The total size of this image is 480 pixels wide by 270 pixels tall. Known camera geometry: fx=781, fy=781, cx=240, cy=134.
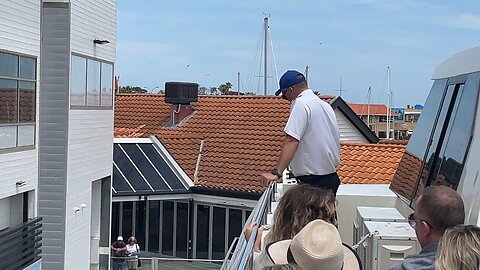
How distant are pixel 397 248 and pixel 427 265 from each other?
1479 millimetres

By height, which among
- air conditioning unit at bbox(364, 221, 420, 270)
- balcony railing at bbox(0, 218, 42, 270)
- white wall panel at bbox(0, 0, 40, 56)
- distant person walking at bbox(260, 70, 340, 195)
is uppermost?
white wall panel at bbox(0, 0, 40, 56)

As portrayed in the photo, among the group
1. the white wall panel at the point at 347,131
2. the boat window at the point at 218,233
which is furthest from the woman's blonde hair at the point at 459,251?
the white wall panel at the point at 347,131

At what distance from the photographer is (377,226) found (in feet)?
17.1

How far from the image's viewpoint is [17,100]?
15539mm

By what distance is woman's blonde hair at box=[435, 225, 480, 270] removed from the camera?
2.94 m

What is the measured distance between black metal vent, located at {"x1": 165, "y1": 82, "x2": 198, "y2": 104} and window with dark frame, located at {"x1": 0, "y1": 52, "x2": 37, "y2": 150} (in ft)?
37.1

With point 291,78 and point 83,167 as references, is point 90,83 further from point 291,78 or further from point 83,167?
point 291,78

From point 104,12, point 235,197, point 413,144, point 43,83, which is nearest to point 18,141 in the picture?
point 43,83

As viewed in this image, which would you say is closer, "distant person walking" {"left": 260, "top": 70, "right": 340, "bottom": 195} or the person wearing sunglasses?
the person wearing sunglasses

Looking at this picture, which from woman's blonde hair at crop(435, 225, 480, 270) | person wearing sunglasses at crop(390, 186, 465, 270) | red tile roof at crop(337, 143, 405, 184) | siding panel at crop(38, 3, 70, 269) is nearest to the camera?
woman's blonde hair at crop(435, 225, 480, 270)

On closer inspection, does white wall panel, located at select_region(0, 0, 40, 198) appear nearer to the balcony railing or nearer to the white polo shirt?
the balcony railing

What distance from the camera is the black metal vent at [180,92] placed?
2773 cm

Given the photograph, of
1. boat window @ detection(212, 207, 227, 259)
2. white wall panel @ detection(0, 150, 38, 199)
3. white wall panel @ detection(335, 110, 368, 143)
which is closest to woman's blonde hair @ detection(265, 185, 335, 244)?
white wall panel @ detection(0, 150, 38, 199)

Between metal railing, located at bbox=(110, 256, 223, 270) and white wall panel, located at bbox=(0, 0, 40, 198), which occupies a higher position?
white wall panel, located at bbox=(0, 0, 40, 198)
